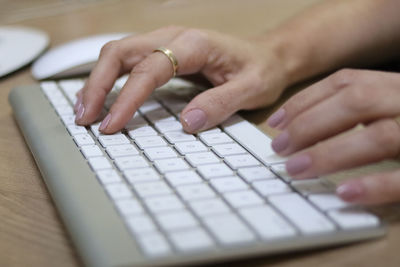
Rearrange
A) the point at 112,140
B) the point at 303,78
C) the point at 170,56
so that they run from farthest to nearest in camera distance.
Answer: the point at 303,78 → the point at 170,56 → the point at 112,140

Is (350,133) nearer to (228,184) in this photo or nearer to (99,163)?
(228,184)

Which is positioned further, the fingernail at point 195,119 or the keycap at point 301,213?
the fingernail at point 195,119

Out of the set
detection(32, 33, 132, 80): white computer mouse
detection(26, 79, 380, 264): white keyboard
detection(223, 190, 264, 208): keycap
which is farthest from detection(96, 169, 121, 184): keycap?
detection(32, 33, 132, 80): white computer mouse

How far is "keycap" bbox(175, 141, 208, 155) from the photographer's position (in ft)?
1.78

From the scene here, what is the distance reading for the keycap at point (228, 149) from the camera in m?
0.54

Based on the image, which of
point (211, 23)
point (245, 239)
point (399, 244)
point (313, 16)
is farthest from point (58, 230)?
point (211, 23)

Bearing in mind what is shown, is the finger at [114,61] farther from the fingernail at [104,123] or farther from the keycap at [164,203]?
the keycap at [164,203]

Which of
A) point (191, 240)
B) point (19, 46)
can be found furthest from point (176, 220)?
point (19, 46)

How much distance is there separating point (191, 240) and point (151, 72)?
12.9 inches

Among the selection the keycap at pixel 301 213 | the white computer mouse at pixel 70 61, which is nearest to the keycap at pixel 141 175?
the keycap at pixel 301 213

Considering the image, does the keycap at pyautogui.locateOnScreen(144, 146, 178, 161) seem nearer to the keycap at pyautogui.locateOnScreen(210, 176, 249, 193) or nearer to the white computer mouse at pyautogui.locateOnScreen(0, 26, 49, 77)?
the keycap at pyautogui.locateOnScreen(210, 176, 249, 193)

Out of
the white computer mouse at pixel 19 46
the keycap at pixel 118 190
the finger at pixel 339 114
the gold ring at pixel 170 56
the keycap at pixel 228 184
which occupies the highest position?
the finger at pixel 339 114

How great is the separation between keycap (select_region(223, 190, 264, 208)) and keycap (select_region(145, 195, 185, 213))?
0.04 metres

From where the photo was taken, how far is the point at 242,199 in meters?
0.44
